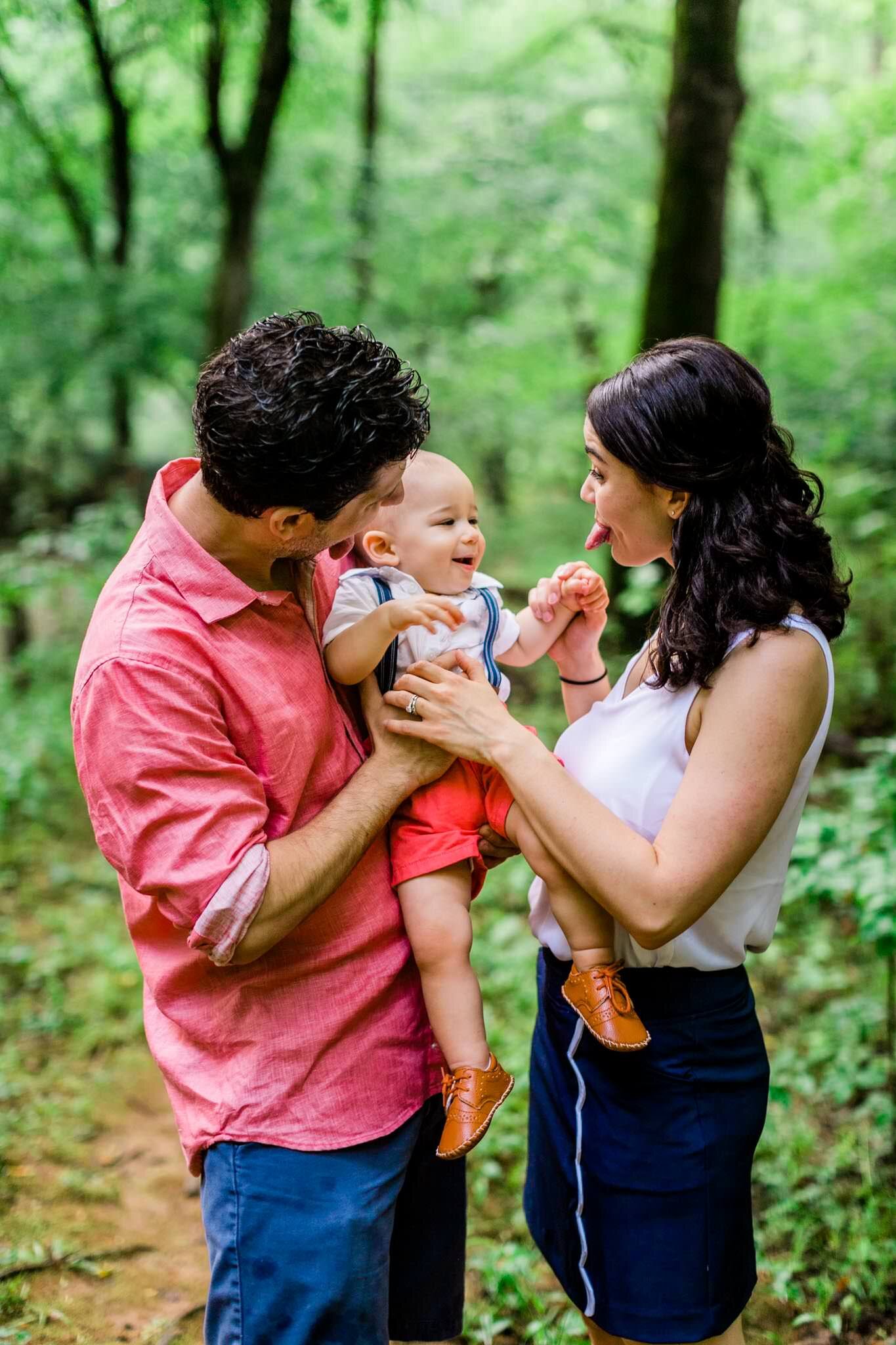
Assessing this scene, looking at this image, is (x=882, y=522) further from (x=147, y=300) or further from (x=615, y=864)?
(x=147, y=300)

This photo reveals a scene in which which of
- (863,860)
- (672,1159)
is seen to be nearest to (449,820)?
(672,1159)

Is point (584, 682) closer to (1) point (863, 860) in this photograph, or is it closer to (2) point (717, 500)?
(2) point (717, 500)

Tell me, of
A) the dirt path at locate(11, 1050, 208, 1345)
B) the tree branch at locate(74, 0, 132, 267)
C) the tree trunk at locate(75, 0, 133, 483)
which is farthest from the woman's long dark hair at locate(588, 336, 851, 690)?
the tree branch at locate(74, 0, 132, 267)

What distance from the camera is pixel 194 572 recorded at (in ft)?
5.16

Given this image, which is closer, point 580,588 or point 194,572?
point 194,572

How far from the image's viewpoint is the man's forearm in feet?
4.88

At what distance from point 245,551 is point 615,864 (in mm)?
776

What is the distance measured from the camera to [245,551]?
1643mm

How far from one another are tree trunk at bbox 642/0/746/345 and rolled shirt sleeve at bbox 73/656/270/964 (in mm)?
3957

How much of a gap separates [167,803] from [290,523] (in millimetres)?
481

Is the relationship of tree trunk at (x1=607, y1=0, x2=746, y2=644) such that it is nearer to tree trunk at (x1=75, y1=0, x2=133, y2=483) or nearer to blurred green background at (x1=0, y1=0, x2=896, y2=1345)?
blurred green background at (x1=0, y1=0, x2=896, y2=1345)

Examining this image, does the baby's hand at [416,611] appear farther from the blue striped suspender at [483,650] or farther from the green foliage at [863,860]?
the green foliage at [863,860]

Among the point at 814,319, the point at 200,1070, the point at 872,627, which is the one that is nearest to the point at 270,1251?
the point at 200,1070

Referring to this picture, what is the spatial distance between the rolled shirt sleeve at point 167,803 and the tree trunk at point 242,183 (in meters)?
5.84
